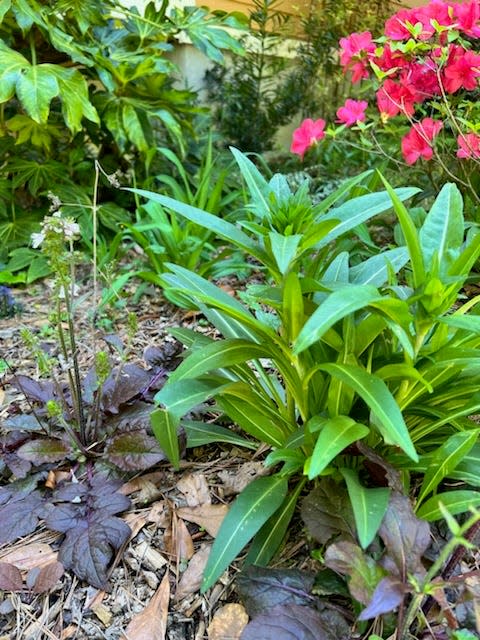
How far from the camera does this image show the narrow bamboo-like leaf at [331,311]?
71 centimetres

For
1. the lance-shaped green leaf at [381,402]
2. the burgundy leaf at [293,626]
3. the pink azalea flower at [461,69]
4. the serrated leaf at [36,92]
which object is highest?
the pink azalea flower at [461,69]

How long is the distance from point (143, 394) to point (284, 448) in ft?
1.91

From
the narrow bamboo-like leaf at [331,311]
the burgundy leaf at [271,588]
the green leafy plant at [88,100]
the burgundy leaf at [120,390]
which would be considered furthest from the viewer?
the green leafy plant at [88,100]

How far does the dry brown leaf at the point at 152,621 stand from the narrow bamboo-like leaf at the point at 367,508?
44cm

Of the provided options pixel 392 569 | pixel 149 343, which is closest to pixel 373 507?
pixel 392 569

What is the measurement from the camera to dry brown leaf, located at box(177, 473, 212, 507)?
1244 millimetres

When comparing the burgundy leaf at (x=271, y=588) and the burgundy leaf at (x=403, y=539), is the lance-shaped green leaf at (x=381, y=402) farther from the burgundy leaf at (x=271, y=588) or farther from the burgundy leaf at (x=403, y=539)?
the burgundy leaf at (x=271, y=588)

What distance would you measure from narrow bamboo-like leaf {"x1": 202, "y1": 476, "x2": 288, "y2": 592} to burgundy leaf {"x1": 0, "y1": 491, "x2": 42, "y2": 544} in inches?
18.2

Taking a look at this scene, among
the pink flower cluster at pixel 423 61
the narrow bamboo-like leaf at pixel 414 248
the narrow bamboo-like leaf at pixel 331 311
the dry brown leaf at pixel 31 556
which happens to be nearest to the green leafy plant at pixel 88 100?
the pink flower cluster at pixel 423 61

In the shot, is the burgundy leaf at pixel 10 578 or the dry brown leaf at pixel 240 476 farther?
the dry brown leaf at pixel 240 476

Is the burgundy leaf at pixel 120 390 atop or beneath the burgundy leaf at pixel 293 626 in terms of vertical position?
beneath

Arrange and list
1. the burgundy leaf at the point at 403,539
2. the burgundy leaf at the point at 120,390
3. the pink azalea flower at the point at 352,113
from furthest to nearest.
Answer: the pink azalea flower at the point at 352,113 < the burgundy leaf at the point at 120,390 < the burgundy leaf at the point at 403,539

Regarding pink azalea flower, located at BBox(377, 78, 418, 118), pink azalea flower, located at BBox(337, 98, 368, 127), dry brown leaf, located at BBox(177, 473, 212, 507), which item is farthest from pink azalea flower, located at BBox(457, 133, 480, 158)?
dry brown leaf, located at BBox(177, 473, 212, 507)

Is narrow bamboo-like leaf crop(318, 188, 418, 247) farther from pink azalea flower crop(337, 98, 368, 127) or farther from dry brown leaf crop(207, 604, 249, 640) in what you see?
pink azalea flower crop(337, 98, 368, 127)
